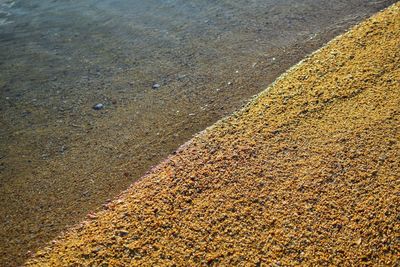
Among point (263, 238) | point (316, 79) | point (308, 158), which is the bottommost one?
point (263, 238)

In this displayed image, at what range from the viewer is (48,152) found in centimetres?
338

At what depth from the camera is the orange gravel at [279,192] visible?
204cm

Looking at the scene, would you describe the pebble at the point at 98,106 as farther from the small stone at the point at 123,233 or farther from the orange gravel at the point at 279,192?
the small stone at the point at 123,233

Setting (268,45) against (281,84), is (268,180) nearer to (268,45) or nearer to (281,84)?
(281,84)

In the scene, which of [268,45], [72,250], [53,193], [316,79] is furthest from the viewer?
[268,45]

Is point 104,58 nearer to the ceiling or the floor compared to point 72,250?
nearer to the ceiling

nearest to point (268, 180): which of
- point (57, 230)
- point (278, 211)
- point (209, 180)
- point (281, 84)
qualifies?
point (278, 211)

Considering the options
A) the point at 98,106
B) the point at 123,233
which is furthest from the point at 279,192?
the point at 98,106

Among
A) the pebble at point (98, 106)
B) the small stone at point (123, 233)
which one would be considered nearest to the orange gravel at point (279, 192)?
the small stone at point (123, 233)

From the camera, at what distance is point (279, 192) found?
7.60 feet

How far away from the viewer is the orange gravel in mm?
2041

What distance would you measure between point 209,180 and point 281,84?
133cm

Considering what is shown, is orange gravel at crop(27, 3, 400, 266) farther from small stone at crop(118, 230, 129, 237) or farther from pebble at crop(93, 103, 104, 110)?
pebble at crop(93, 103, 104, 110)

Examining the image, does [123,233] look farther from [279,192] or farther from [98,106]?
[98,106]
